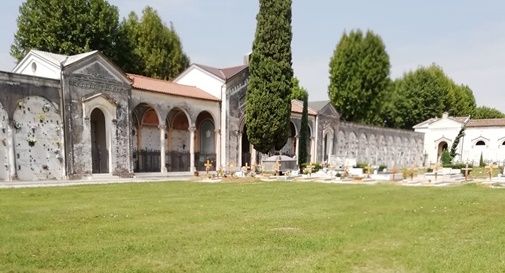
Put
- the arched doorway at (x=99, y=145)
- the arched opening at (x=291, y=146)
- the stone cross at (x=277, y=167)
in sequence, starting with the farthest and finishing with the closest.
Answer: the arched opening at (x=291, y=146) < the stone cross at (x=277, y=167) < the arched doorway at (x=99, y=145)

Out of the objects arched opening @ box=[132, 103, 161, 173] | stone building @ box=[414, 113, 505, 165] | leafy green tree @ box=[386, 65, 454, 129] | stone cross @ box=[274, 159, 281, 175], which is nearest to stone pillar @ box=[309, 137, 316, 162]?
stone cross @ box=[274, 159, 281, 175]

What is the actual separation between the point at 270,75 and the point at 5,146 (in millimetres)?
16259

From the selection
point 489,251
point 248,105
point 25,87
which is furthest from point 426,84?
point 489,251

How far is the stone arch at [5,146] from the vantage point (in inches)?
812

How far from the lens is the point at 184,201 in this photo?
43.2 ft

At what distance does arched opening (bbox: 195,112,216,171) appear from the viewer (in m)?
33.2

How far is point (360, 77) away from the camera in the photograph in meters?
50.4

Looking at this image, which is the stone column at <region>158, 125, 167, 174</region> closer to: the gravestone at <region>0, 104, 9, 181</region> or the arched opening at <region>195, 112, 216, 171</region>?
the arched opening at <region>195, 112, 216, 171</region>

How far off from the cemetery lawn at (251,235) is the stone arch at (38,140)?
931cm

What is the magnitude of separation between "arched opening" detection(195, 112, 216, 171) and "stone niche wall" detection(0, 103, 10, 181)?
14.9m

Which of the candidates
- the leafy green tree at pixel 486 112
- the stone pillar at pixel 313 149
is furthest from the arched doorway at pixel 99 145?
the leafy green tree at pixel 486 112

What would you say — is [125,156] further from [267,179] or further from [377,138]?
[377,138]

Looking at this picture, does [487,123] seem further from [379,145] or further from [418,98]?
[379,145]

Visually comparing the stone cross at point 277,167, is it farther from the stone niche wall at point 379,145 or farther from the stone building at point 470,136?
the stone building at point 470,136
